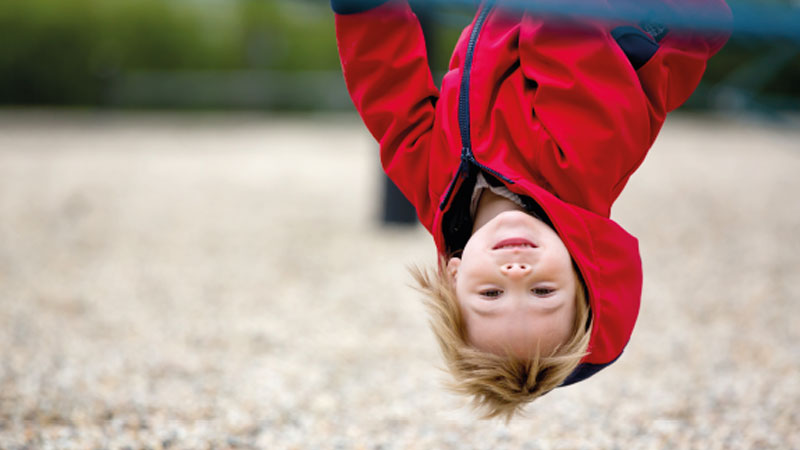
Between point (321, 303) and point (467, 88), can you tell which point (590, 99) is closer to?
point (467, 88)

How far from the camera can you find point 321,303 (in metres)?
4.54

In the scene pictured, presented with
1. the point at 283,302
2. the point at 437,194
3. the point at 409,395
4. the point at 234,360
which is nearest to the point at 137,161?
the point at 283,302

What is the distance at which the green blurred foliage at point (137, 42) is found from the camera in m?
16.5

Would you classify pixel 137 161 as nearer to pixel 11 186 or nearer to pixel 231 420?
pixel 11 186

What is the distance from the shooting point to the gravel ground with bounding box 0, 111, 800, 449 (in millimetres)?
2795

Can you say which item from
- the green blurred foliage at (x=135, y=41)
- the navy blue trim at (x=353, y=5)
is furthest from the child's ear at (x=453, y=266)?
the green blurred foliage at (x=135, y=41)

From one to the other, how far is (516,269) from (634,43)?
0.62 metres

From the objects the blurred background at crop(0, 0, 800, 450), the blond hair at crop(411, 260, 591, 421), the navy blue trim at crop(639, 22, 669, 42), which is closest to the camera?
the blond hair at crop(411, 260, 591, 421)

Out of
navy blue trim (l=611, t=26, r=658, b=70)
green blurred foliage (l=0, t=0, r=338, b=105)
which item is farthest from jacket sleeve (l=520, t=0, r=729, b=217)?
green blurred foliage (l=0, t=0, r=338, b=105)

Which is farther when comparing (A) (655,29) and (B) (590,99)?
(A) (655,29)

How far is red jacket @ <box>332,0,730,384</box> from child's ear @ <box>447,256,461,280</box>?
6cm

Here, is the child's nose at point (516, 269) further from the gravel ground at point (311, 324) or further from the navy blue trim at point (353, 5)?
the gravel ground at point (311, 324)

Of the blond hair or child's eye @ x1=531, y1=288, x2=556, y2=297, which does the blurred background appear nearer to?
the blond hair

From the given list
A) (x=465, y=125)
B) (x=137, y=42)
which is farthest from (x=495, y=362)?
(x=137, y=42)
